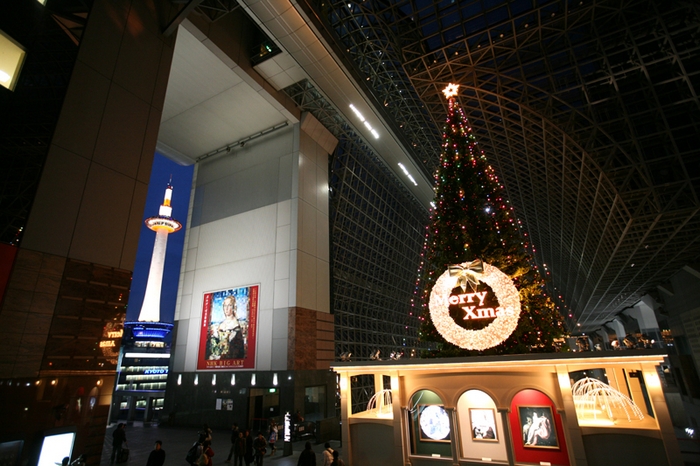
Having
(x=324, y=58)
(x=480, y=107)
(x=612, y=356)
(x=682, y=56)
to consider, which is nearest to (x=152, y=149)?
(x=324, y=58)

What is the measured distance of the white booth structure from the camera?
712cm

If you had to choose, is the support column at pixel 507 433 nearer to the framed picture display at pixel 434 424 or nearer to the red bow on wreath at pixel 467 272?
the framed picture display at pixel 434 424

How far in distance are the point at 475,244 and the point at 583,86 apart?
12097 millimetres

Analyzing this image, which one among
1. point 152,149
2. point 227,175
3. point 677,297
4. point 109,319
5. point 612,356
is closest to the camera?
point 612,356

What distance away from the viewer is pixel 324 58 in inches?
779

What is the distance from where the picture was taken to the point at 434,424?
8773mm

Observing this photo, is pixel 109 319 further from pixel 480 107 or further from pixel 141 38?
pixel 480 107

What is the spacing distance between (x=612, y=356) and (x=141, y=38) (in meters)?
18.2

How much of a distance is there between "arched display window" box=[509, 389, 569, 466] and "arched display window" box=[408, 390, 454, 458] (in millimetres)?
1475

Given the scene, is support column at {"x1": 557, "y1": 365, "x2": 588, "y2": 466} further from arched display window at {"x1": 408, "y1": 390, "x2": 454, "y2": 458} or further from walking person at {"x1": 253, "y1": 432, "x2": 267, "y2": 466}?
walking person at {"x1": 253, "y1": 432, "x2": 267, "y2": 466}

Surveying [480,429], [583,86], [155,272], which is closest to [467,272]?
[480,429]

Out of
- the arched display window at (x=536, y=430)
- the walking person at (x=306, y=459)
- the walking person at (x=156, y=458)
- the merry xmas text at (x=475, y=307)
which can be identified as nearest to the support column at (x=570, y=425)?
the arched display window at (x=536, y=430)

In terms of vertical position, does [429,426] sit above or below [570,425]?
below

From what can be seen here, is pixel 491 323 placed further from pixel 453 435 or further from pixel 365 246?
pixel 365 246
